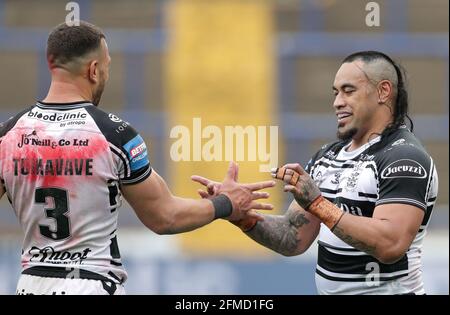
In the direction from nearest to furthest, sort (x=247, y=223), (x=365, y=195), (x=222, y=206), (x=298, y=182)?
1. (x=298, y=182)
2. (x=365, y=195)
3. (x=222, y=206)
4. (x=247, y=223)

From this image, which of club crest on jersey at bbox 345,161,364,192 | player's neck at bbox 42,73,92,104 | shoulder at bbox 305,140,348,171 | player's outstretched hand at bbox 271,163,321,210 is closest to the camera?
player's neck at bbox 42,73,92,104

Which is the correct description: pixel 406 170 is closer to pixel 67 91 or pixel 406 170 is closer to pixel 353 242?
pixel 353 242

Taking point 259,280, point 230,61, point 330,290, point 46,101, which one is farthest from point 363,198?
point 230,61

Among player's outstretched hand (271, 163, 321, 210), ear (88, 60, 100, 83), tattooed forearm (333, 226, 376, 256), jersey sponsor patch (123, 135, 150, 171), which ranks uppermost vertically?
ear (88, 60, 100, 83)

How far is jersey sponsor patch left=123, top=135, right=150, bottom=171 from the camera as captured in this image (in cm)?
427

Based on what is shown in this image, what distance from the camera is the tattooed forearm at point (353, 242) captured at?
4387mm

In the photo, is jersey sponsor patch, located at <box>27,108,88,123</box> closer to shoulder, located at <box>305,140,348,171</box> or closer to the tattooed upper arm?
the tattooed upper arm

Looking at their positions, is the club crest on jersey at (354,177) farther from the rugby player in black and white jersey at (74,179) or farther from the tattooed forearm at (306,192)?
the rugby player in black and white jersey at (74,179)

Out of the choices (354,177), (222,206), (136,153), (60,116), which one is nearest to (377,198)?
(354,177)

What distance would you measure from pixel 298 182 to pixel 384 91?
2.45 ft

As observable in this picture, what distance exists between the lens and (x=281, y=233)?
16.6ft

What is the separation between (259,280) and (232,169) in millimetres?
6018

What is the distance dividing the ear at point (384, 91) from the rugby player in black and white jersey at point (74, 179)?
4.09 ft

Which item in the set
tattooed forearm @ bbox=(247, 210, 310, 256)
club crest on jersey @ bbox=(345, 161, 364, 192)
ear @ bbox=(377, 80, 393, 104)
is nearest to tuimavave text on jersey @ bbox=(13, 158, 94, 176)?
tattooed forearm @ bbox=(247, 210, 310, 256)
